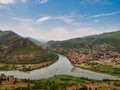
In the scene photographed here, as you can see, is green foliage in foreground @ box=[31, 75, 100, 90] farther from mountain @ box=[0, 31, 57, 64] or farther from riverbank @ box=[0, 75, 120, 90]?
mountain @ box=[0, 31, 57, 64]

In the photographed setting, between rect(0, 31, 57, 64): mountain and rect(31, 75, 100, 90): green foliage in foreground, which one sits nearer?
rect(31, 75, 100, 90): green foliage in foreground

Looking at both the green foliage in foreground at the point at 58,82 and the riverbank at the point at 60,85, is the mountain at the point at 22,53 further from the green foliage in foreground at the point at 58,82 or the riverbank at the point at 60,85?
the green foliage in foreground at the point at 58,82

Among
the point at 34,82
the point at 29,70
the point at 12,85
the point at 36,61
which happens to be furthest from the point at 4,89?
the point at 36,61

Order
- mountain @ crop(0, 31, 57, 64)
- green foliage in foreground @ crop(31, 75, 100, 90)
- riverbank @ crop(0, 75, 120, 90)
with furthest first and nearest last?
mountain @ crop(0, 31, 57, 64) → green foliage in foreground @ crop(31, 75, 100, 90) → riverbank @ crop(0, 75, 120, 90)

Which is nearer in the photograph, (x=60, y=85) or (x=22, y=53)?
(x=60, y=85)

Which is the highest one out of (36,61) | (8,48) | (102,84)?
(8,48)

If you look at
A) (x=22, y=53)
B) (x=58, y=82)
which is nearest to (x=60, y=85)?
(x=58, y=82)

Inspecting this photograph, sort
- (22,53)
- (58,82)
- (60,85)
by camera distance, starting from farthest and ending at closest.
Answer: (22,53)
(58,82)
(60,85)

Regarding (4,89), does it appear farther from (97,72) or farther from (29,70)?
(97,72)

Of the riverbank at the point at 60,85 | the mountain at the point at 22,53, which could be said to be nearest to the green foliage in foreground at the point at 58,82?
the riverbank at the point at 60,85

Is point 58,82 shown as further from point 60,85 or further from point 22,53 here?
point 22,53

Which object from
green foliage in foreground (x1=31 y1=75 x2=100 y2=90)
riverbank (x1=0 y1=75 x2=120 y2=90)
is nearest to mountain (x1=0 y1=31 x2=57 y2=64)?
riverbank (x1=0 y1=75 x2=120 y2=90)
